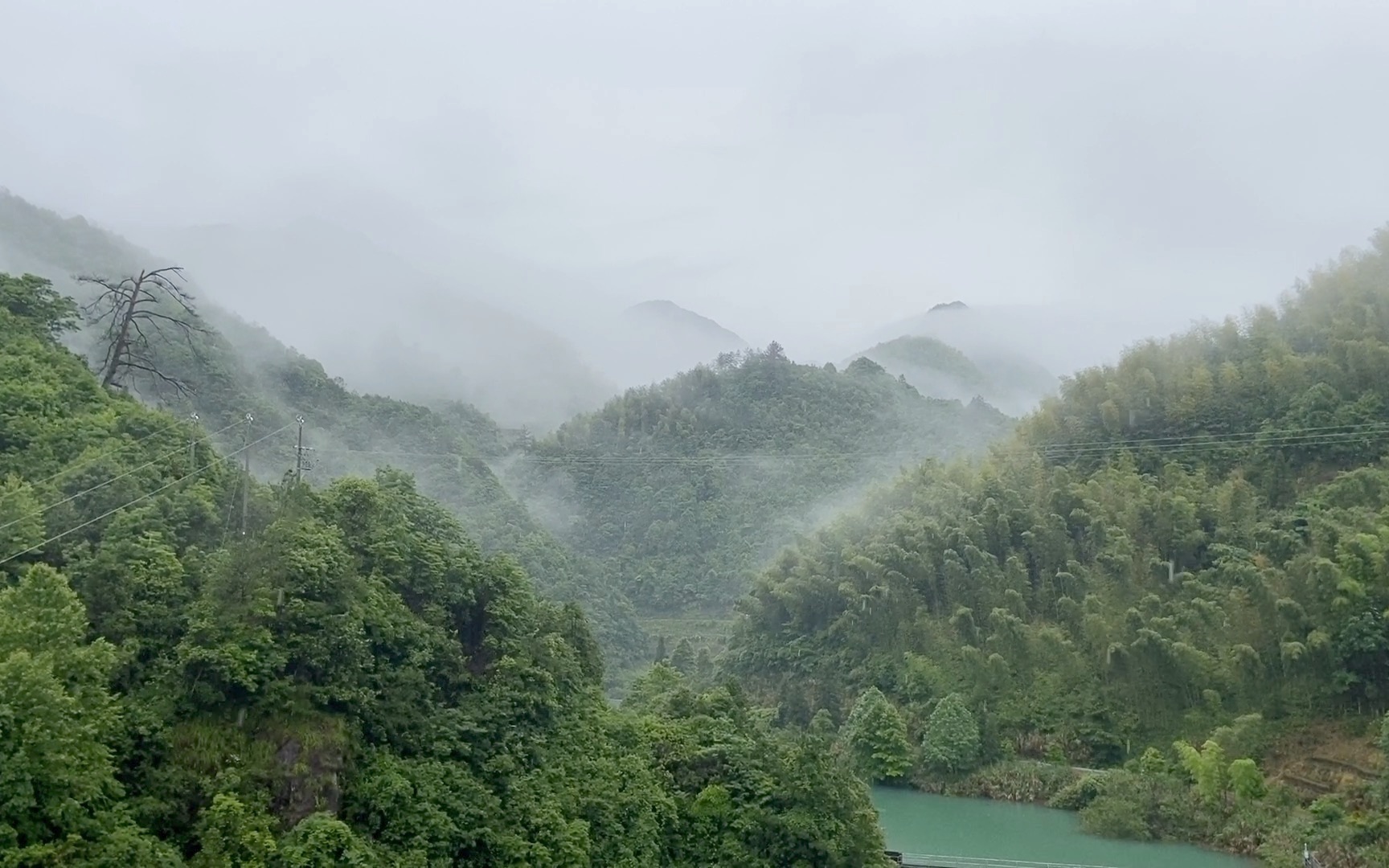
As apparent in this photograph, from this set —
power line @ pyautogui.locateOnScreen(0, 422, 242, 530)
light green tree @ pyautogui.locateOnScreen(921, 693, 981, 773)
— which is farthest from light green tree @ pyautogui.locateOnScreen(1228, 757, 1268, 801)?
power line @ pyautogui.locateOnScreen(0, 422, 242, 530)

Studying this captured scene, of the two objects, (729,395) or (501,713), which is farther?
(729,395)

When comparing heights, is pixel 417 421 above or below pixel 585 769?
above

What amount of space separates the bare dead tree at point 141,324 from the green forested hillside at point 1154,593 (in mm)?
14252

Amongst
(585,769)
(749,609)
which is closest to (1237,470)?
(749,609)

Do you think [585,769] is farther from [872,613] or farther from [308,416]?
[308,416]

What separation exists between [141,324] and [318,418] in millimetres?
6336

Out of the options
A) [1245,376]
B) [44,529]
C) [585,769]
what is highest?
[1245,376]

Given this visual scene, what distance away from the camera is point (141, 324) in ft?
112

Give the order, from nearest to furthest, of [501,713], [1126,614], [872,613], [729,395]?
[501,713] < [1126,614] < [872,613] < [729,395]

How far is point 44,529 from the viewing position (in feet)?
36.0

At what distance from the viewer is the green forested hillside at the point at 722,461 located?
1720 inches

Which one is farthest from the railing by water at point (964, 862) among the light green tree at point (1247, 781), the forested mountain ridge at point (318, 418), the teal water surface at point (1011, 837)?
the forested mountain ridge at point (318, 418)

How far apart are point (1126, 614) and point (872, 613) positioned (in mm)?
6048

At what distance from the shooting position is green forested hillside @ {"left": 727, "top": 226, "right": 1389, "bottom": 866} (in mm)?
19984
